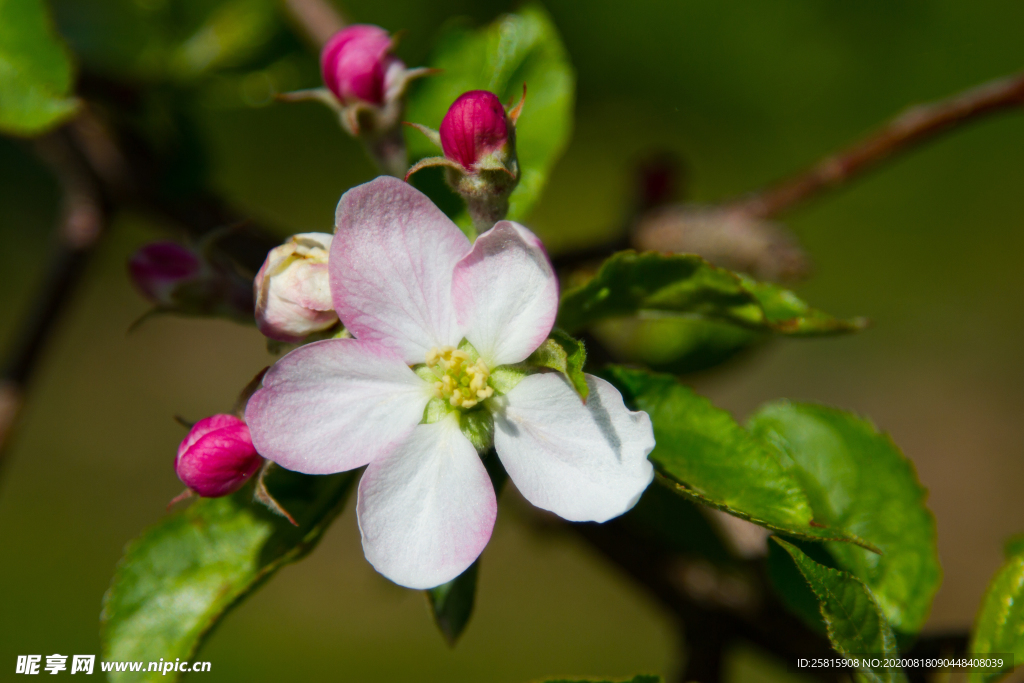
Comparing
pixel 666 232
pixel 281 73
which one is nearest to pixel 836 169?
pixel 666 232

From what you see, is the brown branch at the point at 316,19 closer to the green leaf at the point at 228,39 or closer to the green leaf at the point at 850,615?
the green leaf at the point at 228,39

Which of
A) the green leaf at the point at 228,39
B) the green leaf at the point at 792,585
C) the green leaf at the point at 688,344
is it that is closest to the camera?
the green leaf at the point at 792,585

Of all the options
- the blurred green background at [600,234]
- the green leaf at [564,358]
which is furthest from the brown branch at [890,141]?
the blurred green background at [600,234]

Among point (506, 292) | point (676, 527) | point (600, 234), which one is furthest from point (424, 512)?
point (600, 234)

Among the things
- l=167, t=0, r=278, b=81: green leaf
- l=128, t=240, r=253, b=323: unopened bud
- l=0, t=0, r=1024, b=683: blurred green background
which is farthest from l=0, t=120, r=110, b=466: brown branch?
l=0, t=0, r=1024, b=683: blurred green background

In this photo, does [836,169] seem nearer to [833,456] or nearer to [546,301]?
[833,456]

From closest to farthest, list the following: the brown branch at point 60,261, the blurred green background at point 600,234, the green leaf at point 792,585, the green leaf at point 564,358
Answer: the green leaf at point 564,358 → the green leaf at point 792,585 → the brown branch at point 60,261 → the blurred green background at point 600,234

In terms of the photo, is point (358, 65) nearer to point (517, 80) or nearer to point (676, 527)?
point (517, 80)
